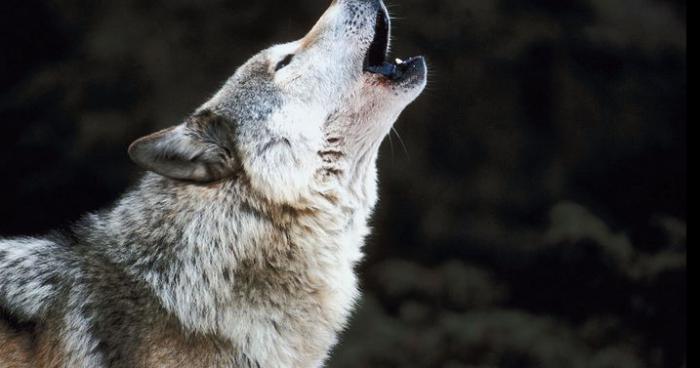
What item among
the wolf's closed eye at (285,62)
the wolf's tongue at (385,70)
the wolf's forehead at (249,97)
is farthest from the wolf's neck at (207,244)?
the wolf's tongue at (385,70)

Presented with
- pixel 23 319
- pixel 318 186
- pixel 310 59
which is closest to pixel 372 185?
pixel 318 186

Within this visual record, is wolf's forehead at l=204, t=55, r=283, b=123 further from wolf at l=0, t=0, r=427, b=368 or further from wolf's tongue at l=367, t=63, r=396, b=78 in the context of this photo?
wolf's tongue at l=367, t=63, r=396, b=78

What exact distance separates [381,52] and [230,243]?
1380mm

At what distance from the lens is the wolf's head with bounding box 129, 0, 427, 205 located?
4.19 m

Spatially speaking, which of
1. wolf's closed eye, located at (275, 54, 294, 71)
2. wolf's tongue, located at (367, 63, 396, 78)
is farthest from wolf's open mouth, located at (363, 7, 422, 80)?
wolf's closed eye, located at (275, 54, 294, 71)

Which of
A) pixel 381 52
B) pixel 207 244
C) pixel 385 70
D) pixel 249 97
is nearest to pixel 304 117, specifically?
pixel 249 97

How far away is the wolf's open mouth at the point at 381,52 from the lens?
4582 mm

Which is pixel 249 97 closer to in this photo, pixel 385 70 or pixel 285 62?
pixel 285 62

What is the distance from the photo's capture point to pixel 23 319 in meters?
3.96

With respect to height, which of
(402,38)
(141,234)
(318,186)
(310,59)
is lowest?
(141,234)

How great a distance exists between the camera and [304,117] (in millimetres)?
4348

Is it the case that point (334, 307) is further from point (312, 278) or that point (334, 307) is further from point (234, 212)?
point (234, 212)

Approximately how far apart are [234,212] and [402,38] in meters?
3.36

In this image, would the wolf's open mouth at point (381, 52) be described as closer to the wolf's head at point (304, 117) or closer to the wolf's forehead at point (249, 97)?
the wolf's head at point (304, 117)
